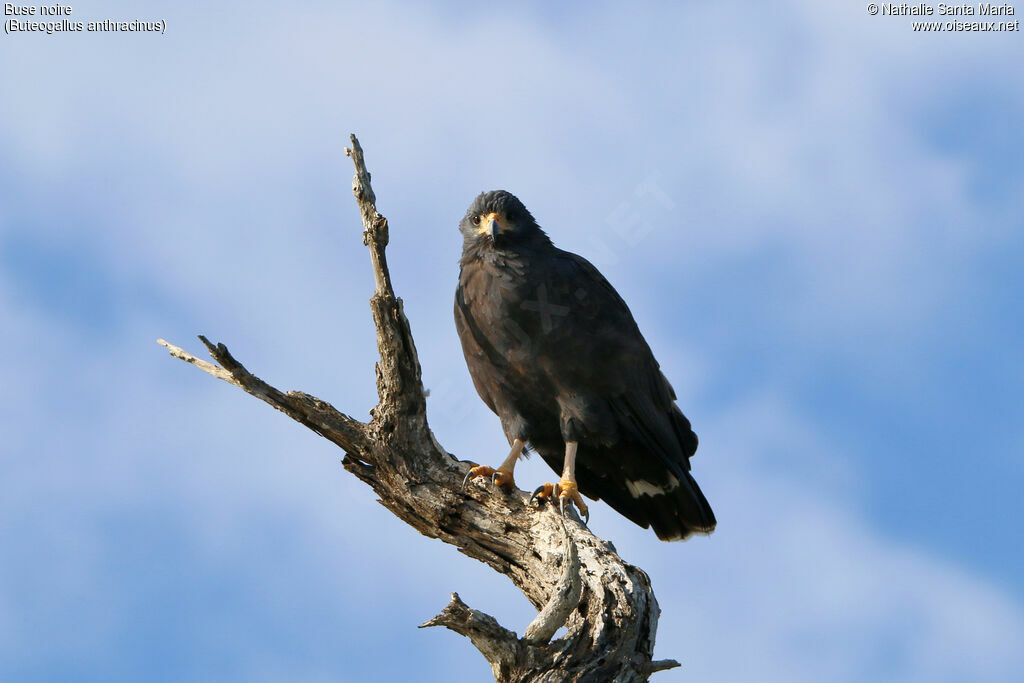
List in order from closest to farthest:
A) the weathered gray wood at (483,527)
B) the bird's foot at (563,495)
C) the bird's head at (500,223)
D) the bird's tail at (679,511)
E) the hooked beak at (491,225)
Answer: the weathered gray wood at (483,527)
the bird's foot at (563,495)
the hooked beak at (491,225)
the bird's head at (500,223)
the bird's tail at (679,511)

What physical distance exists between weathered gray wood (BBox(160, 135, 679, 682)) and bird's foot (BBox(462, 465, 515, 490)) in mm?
56

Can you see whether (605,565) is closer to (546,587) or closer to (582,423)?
(546,587)

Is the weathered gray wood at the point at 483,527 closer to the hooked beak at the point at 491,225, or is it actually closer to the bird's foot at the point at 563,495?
the bird's foot at the point at 563,495

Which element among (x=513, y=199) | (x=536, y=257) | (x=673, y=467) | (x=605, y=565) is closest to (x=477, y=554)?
(x=605, y=565)

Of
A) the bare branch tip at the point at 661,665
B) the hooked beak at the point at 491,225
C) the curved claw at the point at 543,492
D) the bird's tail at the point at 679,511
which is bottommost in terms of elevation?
the bare branch tip at the point at 661,665

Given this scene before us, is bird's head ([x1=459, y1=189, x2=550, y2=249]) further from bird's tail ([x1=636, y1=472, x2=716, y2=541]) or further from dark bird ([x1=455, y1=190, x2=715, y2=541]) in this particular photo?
bird's tail ([x1=636, y1=472, x2=716, y2=541])

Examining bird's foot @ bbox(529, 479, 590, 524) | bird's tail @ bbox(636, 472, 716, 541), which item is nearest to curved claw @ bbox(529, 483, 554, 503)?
bird's foot @ bbox(529, 479, 590, 524)

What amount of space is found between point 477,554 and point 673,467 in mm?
1528

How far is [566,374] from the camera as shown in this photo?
602 cm

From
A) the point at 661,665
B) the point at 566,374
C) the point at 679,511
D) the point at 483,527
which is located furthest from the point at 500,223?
the point at 661,665

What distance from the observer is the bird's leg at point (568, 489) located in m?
5.79

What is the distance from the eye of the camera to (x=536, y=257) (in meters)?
6.36

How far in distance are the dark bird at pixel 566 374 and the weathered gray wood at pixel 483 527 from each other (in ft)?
0.90

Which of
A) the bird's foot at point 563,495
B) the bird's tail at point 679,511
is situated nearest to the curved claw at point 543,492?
the bird's foot at point 563,495
